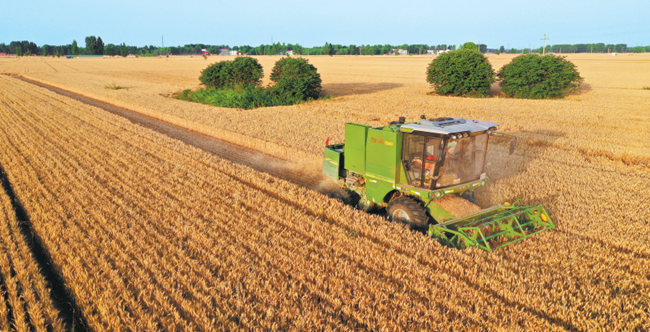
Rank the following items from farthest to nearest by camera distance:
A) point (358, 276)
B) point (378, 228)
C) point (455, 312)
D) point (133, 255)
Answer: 1. point (378, 228)
2. point (133, 255)
3. point (358, 276)
4. point (455, 312)

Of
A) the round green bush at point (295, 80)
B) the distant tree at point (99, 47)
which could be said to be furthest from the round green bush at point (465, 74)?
the distant tree at point (99, 47)

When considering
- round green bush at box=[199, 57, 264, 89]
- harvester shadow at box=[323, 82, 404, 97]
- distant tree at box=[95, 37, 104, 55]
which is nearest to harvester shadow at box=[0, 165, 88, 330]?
round green bush at box=[199, 57, 264, 89]

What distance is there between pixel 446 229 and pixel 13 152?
14.8 metres

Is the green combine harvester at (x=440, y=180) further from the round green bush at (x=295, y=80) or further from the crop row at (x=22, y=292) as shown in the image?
the round green bush at (x=295, y=80)

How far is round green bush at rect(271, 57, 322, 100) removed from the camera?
1160 inches

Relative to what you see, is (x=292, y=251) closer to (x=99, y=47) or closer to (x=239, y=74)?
(x=239, y=74)

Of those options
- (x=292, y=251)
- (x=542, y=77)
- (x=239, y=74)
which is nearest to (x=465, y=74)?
(x=542, y=77)

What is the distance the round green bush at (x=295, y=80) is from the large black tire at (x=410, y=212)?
864 inches

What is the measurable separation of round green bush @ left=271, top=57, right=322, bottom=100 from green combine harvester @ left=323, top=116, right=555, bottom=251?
21111 mm

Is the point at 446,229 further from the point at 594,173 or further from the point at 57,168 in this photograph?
the point at 57,168

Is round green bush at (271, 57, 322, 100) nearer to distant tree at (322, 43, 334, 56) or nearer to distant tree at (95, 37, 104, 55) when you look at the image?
distant tree at (322, 43, 334, 56)

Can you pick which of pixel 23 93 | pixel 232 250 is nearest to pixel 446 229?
pixel 232 250

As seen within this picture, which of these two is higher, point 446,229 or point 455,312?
point 446,229

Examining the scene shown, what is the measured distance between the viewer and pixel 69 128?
18844 millimetres
